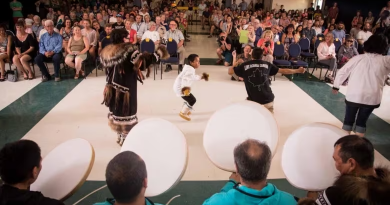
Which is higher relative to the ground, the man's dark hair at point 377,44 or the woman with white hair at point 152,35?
the man's dark hair at point 377,44

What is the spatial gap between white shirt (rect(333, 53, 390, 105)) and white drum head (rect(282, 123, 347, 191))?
1.38 m

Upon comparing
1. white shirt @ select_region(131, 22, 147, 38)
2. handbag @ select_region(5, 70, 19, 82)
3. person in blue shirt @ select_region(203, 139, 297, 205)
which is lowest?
handbag @ select_region(5, 70, 19, 82)

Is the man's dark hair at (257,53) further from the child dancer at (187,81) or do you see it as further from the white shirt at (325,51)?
the white shirt at (325,51)

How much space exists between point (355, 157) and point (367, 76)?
5.79 feet

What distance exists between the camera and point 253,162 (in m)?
1.42

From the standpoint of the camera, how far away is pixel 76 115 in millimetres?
4508

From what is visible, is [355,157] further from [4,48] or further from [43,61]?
[4,48]

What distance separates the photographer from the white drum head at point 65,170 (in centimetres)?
177

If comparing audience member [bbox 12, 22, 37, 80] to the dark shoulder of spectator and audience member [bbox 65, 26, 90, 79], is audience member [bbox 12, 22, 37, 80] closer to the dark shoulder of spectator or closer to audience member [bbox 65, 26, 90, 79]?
audience member [bbox 65, 26, 90, 79]

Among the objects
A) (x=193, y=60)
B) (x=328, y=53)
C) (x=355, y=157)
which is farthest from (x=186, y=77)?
(x=328, y=53)

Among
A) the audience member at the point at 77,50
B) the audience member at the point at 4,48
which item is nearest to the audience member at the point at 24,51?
the audience member at the point at 4,48

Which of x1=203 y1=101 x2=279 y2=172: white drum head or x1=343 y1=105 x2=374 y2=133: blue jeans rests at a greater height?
x1=203 y1=101 x2=279 y2=172: white drum head

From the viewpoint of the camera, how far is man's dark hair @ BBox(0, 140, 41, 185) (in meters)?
1.48

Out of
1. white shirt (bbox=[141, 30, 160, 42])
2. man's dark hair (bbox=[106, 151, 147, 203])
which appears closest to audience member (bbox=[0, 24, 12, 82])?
white shirt (bbox=[141, 30, 160, 42])
